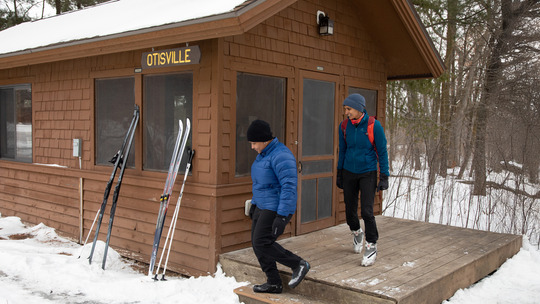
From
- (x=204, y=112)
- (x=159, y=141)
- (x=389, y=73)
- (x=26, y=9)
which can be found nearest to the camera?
(x=204, y=112)

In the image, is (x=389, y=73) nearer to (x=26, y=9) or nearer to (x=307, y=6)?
(x=307, y=6)

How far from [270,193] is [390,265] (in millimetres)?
1516

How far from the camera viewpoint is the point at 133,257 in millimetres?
5996

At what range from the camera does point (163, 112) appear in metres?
5.66

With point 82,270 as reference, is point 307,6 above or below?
above

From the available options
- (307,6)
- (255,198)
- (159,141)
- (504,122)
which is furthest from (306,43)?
(504,122)

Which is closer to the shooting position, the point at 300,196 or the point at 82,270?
the point at 82,270

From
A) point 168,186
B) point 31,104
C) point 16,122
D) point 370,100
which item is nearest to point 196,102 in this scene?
point 168,186

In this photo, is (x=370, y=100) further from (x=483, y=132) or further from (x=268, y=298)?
(x=268, y=298)

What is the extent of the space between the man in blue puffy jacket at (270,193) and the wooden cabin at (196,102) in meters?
0.91

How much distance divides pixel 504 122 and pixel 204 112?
21.0 feet

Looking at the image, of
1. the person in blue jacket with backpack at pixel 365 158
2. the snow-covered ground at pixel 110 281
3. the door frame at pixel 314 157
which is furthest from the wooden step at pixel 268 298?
the door frame at pixel 314 157

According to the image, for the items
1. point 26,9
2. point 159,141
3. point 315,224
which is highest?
point 26,9

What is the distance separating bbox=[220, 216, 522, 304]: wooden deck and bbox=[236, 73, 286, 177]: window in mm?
1068
